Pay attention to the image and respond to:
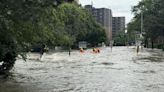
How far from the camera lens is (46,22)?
2303cm

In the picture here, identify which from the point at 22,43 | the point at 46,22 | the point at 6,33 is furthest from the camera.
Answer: the point at 22,43

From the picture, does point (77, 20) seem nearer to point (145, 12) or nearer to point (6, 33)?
point (145, 12)

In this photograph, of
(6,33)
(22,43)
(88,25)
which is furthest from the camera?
(88,25)

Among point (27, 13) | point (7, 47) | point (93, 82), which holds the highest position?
point (27, 13)

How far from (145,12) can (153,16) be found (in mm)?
7985

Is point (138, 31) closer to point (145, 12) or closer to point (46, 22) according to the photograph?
point (145, 12)

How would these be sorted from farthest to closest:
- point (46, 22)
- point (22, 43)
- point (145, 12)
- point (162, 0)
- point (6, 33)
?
point (145, 12)
point (162, 0)
point (22, 43)
point (46, 22)
point (6, 33)

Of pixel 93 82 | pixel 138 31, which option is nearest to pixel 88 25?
pixel 138 31

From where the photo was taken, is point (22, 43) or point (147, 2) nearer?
point (22, 43)

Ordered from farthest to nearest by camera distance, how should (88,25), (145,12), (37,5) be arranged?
(88,25) < (145,12) < (37,5)

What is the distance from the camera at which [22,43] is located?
2492cm

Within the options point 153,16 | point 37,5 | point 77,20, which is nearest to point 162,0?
point 153,16

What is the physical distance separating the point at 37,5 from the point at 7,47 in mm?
5982

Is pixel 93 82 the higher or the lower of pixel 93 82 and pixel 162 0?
the lower
